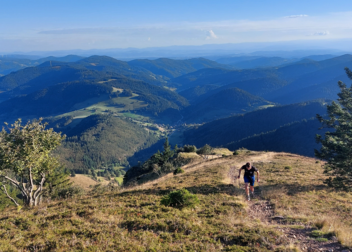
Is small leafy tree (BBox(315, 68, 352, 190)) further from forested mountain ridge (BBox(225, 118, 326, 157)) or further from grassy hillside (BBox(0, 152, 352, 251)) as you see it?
forested mountain ridge (BBox(225, 118, 326, 157))

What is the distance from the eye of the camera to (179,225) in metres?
10.8

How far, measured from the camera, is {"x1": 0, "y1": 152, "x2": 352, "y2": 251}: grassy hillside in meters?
8.62

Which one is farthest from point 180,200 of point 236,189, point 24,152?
point 24,152

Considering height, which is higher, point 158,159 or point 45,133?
point 45,133

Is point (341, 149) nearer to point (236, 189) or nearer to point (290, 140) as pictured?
point (236, 189)

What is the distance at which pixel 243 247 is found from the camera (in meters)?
8.52

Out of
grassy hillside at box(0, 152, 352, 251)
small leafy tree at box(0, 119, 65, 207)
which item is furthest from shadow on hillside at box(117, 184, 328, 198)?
small leafy tree at box(0, 119, 65, 207)

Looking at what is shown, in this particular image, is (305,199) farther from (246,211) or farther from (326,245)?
(326,245)

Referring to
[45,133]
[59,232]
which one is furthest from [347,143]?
[45,133]

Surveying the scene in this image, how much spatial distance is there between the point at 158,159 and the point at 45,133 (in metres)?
41.9

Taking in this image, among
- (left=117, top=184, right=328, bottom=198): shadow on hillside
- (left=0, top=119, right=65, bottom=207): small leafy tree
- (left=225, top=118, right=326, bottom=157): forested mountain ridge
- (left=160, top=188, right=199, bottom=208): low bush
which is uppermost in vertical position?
(left=0, top=119, right=65, bottom=207): small leafy tree

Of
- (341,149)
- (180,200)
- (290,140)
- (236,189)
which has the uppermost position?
(341,149)

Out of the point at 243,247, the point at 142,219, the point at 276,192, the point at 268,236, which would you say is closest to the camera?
the point at 243,247

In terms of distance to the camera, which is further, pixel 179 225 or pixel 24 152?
pixel 24 152
